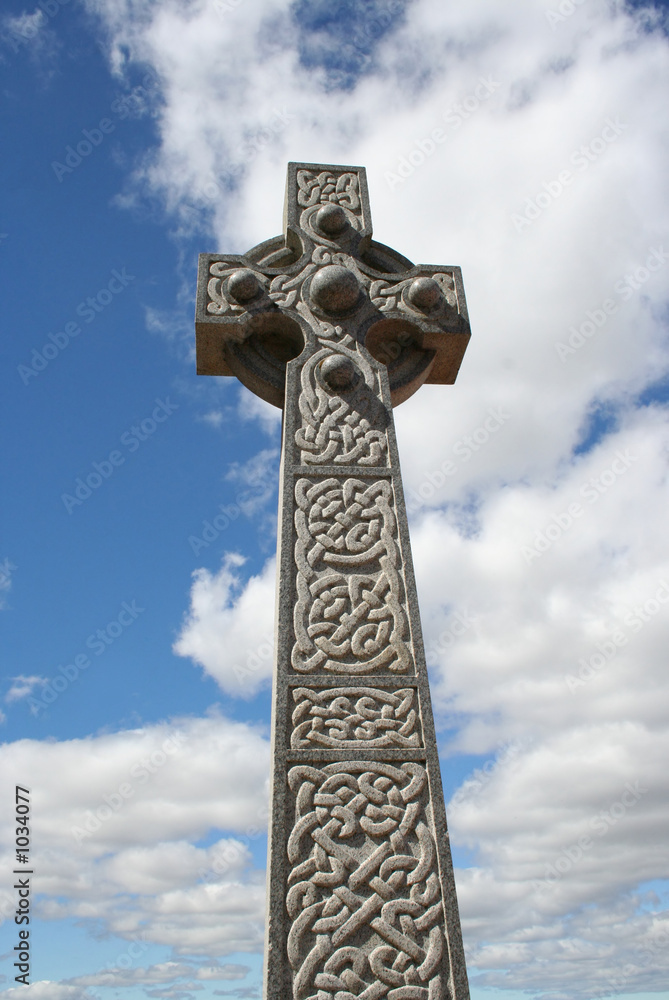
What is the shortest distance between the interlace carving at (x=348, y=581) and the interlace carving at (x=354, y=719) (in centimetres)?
12

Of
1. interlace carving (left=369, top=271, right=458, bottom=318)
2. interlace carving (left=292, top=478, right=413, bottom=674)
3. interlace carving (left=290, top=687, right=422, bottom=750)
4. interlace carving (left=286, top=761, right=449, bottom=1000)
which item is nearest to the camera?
interlace carving (left=286, top=761, right=449, bottom=1000)

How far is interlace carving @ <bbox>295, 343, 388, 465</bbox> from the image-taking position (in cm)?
409

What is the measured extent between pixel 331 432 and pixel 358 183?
2.06m

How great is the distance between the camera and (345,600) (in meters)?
3.60

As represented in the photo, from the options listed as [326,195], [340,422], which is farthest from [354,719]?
[326,195]

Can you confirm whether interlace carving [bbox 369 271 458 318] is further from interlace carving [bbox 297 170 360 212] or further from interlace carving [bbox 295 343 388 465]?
interlace carving [bbox 297 170 360 212]

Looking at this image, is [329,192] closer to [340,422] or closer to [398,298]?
[398,298]

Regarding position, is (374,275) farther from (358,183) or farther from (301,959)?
(301,959)

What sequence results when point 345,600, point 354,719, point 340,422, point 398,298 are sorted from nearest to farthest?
1. point 354,719
2. point 345,600
3. point 340,422
4. point 398,298

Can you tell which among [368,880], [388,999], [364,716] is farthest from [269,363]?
[388,999]

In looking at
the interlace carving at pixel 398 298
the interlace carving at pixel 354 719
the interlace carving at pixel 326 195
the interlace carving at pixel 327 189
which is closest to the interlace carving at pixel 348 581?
the interlace carving at pixel 354 719

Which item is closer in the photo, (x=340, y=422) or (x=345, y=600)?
(x=345, y=600)

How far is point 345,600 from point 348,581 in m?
0.11

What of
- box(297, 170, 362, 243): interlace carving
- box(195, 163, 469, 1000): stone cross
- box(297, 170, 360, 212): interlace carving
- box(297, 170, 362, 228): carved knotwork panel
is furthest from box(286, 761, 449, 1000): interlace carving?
box(297, 170, 360, 212): interlace carving
